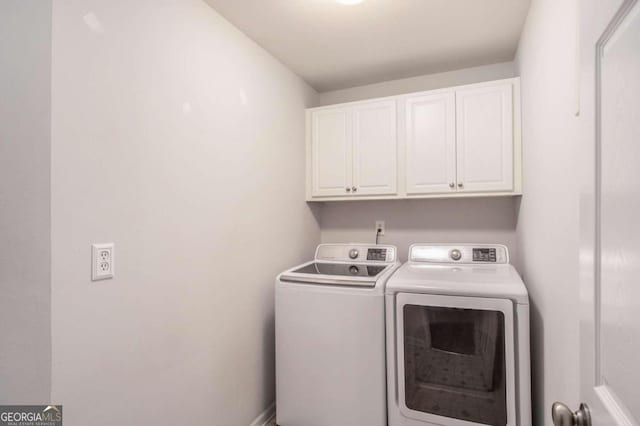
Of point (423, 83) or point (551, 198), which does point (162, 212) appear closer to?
point (551, 198)

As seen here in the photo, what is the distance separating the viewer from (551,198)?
1.32m

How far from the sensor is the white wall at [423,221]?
2.44 m

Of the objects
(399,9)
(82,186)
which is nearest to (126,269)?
(82,186)

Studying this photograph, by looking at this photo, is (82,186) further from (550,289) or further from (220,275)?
(550,289)

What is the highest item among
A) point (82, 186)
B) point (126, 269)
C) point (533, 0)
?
point (533, 0)

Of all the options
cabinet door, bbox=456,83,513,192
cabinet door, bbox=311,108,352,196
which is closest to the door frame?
cabinet door, bbox=456,83,513,192

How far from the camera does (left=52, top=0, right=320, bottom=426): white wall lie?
111cm

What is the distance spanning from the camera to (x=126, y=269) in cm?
128

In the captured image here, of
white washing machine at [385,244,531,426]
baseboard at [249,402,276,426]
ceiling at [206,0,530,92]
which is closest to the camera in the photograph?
white washing machine at [385,244,531,426]

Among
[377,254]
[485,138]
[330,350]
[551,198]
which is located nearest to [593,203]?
[551,198]

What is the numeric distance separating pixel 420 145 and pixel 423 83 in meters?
0.62

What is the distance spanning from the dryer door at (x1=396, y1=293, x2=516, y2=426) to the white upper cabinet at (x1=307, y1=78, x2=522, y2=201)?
0.89m

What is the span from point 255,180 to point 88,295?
1121 millimetres

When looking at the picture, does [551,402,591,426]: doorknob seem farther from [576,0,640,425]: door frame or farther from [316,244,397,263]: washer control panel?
[316,244,397,263]: washer control panel
